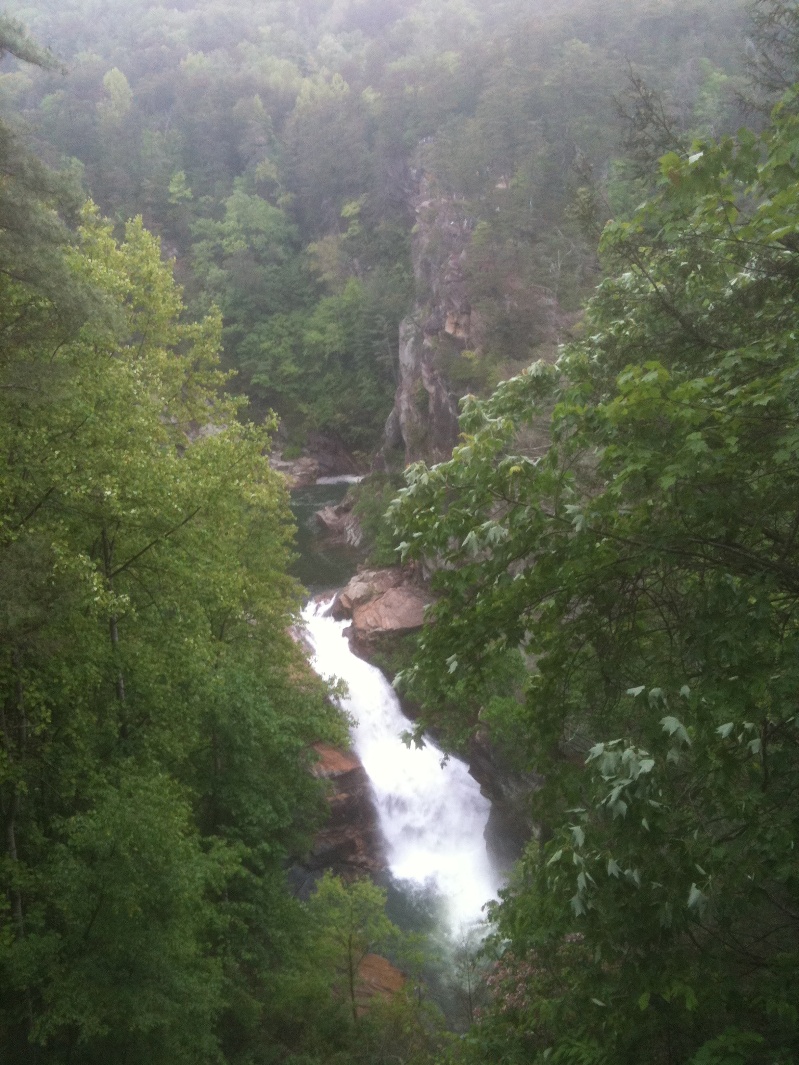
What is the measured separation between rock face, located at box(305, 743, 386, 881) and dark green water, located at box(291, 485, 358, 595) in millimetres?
7849

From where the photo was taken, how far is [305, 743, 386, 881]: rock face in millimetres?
16984

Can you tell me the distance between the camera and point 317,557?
2959 centimetres

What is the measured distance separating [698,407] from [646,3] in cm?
5308

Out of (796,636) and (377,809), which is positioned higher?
(796,636)

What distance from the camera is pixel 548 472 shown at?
174 inches

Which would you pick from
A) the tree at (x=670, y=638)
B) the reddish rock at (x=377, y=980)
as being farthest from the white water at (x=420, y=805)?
the tree at (x=670, y=638)

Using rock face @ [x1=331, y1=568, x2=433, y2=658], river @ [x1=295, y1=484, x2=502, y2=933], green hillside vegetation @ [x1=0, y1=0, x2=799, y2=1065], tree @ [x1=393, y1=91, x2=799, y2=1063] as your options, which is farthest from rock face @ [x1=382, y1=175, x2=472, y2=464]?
tree @ [x1=393, y1=91, x2=799, y2=1063]

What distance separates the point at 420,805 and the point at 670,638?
15.8 m

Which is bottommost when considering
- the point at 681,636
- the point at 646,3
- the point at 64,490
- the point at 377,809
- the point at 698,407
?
the point at 377,809

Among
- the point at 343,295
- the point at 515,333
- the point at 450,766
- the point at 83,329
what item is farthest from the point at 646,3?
the point at 83,329

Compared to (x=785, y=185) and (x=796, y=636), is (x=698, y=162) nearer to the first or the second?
(x=785, y=185)

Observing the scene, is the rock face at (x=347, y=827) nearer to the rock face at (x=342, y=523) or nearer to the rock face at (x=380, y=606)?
the rock face at (x=380, y=606)

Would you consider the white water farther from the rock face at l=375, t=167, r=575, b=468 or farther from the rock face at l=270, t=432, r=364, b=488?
the rock face at l=270, t=432, r=364, b=488

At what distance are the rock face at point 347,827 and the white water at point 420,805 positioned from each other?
1.42 feet
